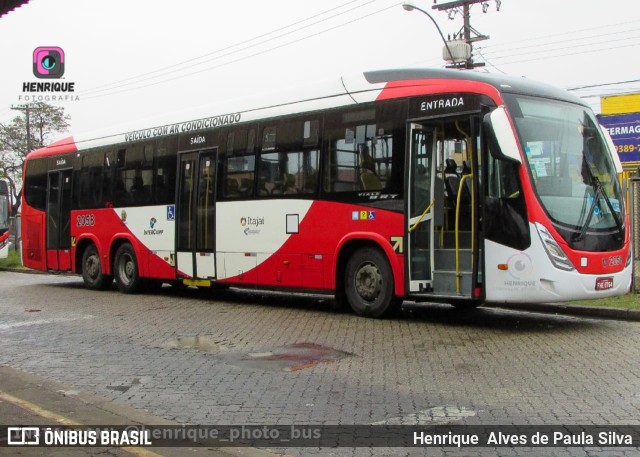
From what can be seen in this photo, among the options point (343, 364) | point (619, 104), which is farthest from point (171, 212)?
point (619, 104)

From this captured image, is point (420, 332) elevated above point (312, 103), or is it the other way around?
point (312, 103)

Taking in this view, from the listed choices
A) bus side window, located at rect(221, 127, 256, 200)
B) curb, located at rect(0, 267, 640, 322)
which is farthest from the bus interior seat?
curb, located at rect(0, 267, 640, 322)

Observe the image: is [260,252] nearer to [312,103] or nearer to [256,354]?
[312,103]

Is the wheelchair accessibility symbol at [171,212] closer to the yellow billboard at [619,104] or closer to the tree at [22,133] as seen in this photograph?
the yellow billboard at [619,104]

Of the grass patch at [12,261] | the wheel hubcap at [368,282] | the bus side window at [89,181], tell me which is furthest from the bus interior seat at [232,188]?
the grass patch at [12,261]

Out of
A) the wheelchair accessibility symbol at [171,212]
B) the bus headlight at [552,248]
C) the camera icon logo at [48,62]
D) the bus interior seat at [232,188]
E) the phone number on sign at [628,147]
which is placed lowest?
the bus headlight at [552,248]

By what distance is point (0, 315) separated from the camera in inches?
482

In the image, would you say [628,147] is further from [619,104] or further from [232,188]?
[232,188]

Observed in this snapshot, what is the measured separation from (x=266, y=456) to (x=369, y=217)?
633 centimetres

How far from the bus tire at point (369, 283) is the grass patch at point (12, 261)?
68.4ft

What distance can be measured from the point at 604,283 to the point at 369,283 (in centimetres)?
329

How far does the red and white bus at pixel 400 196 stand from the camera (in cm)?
923

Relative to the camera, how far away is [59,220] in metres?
18.0

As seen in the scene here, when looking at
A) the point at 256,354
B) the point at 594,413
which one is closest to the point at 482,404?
the point at 594,413
